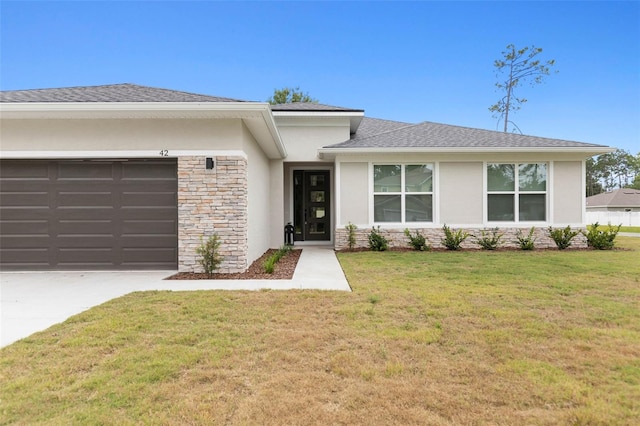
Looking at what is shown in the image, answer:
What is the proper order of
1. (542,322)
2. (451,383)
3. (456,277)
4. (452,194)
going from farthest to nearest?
(452,194), (456,277), (542,322), (451,383)

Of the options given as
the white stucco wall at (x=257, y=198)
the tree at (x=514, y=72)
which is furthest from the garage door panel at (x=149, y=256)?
the tree at (x=514, y=72)

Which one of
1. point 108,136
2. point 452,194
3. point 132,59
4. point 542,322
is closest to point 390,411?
point 542,322

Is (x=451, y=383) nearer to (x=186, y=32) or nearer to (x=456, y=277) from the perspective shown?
(x=456, y=277)

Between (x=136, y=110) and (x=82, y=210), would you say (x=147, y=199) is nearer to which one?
(x=82, y=210)

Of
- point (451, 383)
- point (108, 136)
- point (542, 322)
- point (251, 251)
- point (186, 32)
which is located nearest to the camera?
point (451, 383)

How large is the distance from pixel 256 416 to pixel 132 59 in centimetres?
2430

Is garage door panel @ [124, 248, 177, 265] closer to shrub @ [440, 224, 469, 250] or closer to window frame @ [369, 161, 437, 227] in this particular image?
window frame @ [369, 161, 437, 227]

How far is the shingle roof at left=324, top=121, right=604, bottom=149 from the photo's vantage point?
10.1 m

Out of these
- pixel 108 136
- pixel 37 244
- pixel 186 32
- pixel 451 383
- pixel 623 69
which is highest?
pixel 186 32

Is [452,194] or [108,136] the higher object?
[108,136]

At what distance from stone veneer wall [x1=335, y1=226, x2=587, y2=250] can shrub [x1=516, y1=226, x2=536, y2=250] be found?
89mm

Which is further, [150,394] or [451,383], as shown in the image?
[451,383]

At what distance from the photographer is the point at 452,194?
10312mm

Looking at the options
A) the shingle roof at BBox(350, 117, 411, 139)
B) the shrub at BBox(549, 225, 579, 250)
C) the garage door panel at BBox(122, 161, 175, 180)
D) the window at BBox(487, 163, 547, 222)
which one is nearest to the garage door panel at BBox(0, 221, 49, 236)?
the garage door panel at BBox(122, 161, 175, 180)
